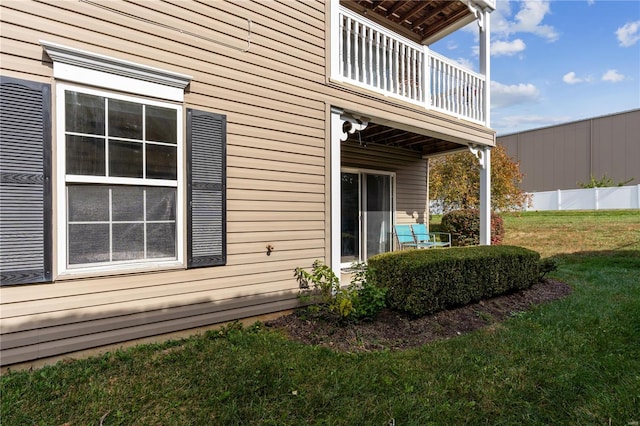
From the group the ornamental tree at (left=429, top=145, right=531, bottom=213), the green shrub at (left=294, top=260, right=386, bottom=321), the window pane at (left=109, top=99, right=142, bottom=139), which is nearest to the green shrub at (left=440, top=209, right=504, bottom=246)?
the ornamental tree at (left=429, top=145, right=531, bottom=213)

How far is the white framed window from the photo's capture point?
2.90 meters

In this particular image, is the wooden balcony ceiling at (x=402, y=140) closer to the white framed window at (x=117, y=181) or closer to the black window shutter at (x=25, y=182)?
the white framed window at (x=117, y=181)

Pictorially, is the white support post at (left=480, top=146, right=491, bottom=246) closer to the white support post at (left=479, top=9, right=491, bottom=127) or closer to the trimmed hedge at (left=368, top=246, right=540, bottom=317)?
the white support post at (left=479, top=9, right=491, bottom=127)

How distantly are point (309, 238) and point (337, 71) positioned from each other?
2.41 m

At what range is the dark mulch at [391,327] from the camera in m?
3.53

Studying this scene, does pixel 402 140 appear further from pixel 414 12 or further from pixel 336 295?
pixel 336 295

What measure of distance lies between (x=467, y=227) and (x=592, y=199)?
14494 millimetres

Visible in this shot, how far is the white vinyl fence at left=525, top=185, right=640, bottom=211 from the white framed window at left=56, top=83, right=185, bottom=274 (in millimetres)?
17602

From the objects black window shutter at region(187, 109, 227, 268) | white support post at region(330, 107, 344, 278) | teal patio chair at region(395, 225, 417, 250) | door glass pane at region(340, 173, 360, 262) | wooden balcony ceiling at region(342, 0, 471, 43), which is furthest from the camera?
teal patio chair at region(395, 225, 417, 250)

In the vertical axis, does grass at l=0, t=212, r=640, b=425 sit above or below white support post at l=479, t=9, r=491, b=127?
below

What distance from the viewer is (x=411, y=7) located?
678 centimetres

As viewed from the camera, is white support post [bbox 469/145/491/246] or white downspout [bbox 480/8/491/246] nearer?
white downspout [bbox 480/8/491/246]

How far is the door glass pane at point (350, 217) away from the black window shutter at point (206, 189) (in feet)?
11.5

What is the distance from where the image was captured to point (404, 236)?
25.3 feet
